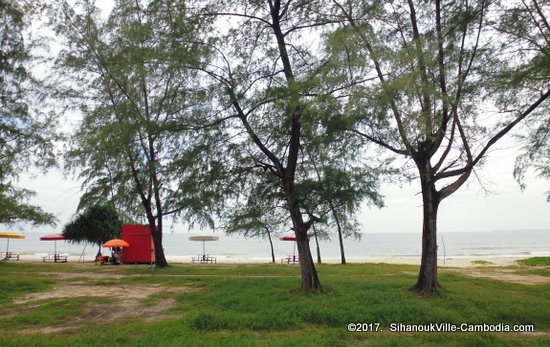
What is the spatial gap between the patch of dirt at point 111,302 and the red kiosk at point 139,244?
12.7 meters

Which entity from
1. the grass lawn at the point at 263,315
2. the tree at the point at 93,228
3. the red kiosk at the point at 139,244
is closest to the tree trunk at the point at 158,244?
the red kiosk at the point at 139,244

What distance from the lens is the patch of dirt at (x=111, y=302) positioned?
30.2 feet

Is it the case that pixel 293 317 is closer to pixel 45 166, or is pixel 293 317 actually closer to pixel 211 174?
pixel 211 174

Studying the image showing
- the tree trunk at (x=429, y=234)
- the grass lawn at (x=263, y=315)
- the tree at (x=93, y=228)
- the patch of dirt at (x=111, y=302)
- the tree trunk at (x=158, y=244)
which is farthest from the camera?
the tree at (x=93, y=228)

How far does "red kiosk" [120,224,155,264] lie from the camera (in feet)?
91.5

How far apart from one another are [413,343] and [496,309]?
3.62 m

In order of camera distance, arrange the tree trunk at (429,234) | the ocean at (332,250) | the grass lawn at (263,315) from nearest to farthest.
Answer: the grass lawn at (263,315)
the tree trunk at (429,234)
the ocean at (332,250)

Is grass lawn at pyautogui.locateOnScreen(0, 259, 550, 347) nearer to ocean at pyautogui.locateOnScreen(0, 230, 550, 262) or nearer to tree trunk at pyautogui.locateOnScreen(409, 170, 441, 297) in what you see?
tree trunk at pyautogui.locateOnScreen(409, 170, 441, 297)

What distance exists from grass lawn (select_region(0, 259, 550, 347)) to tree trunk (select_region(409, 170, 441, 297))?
1.64 feet

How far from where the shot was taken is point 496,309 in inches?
370

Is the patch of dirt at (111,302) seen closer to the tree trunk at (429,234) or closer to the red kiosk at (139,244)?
the tree trunk at (429,234)

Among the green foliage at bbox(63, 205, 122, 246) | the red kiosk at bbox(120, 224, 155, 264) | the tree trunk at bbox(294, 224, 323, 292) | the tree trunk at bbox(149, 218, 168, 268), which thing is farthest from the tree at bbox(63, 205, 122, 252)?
the tree trunk at bbox(294, 224, 323, 292)

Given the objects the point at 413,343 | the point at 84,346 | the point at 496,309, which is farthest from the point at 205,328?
the point at 496,309

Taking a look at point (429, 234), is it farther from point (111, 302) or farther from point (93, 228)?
point (93, 228)
